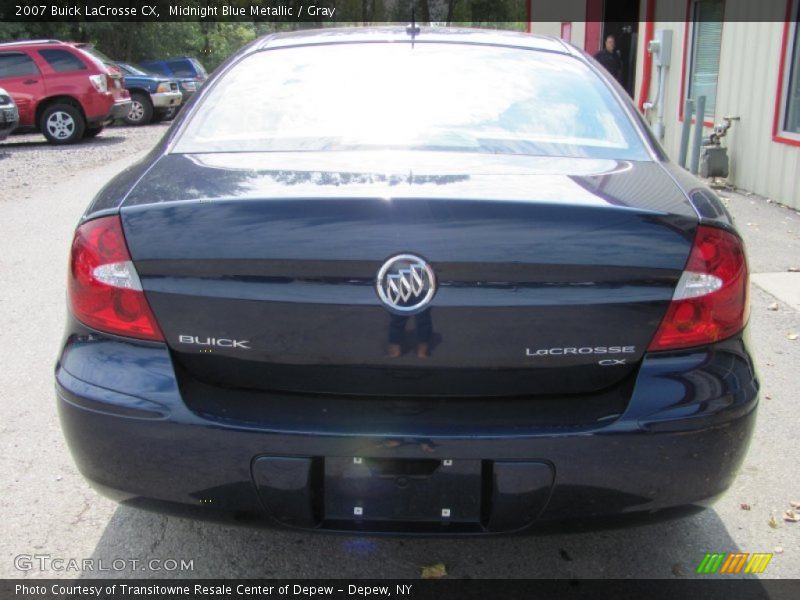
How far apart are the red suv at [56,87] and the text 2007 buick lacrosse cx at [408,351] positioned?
14.9 metres

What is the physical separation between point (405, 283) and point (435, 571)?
1.11 metres

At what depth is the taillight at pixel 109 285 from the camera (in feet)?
6.89

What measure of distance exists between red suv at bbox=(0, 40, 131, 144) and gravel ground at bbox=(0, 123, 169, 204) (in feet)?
1.42

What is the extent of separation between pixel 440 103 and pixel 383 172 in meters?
0.73

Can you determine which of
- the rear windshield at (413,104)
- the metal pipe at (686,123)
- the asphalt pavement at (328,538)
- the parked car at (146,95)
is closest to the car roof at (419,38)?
the rear windshield at (413,104)

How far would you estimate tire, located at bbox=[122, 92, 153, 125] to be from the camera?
20547 mm

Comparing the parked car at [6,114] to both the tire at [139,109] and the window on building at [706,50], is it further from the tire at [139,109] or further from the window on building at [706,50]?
the window on building at [706,50]

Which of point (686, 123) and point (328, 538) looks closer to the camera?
point (328, 538)

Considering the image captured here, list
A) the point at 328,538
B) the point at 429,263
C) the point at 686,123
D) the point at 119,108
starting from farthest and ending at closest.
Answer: the point at 119,108 → the point at 686,123 → the point at 328,538 → the point at 429,263

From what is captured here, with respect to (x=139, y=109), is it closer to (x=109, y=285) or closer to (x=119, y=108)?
(x=119, y=108)

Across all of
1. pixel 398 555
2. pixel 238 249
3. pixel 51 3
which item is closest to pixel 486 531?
pixel 398 555

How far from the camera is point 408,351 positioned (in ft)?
6.62

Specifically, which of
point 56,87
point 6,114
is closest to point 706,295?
point 6,114

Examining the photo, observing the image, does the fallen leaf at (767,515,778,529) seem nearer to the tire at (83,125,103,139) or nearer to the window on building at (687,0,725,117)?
the window on building at (687,0,725,117)
